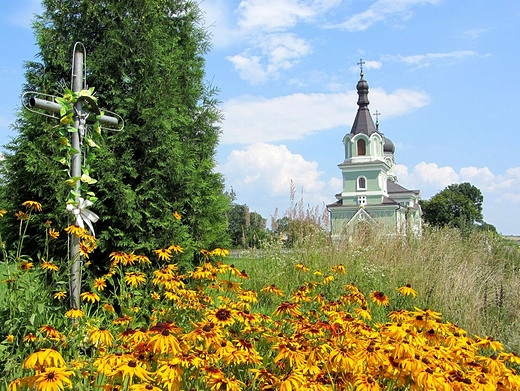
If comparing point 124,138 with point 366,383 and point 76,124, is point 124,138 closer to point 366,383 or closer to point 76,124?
point 76,124

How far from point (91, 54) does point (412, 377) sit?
13.5 ft

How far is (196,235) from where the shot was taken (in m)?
5.03

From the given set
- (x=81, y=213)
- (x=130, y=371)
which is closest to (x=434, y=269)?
(x=81, y=213)

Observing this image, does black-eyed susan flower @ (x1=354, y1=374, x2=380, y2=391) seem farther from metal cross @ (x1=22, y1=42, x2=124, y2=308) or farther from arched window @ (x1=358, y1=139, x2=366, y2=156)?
arched window @ (x1=358, y1=139, x2=366, y2=156)

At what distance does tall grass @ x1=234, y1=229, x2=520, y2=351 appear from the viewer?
4.73 m

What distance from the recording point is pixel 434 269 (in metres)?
5.71

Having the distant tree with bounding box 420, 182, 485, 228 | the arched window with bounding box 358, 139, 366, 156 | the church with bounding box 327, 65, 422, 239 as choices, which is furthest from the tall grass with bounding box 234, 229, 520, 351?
the distant tree with bounding box 420, 182, 485, 228

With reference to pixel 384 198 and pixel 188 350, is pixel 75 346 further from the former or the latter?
pixel 384 198

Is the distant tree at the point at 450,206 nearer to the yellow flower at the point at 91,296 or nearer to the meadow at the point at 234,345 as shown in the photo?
the meadow at the point at 234,345

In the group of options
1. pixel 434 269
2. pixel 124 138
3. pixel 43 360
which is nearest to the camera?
pixel 43 360

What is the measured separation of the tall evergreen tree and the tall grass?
1.76 meters

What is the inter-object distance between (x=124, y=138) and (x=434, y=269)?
150 inches

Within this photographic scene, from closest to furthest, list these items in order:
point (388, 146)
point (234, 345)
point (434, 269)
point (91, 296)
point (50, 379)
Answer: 1. point (50, 379)
2. point (234, 345)
3. point (91, 296)
4. point (434, 269)
5. point (388, 146)

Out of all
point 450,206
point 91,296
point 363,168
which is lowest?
point 91,296
